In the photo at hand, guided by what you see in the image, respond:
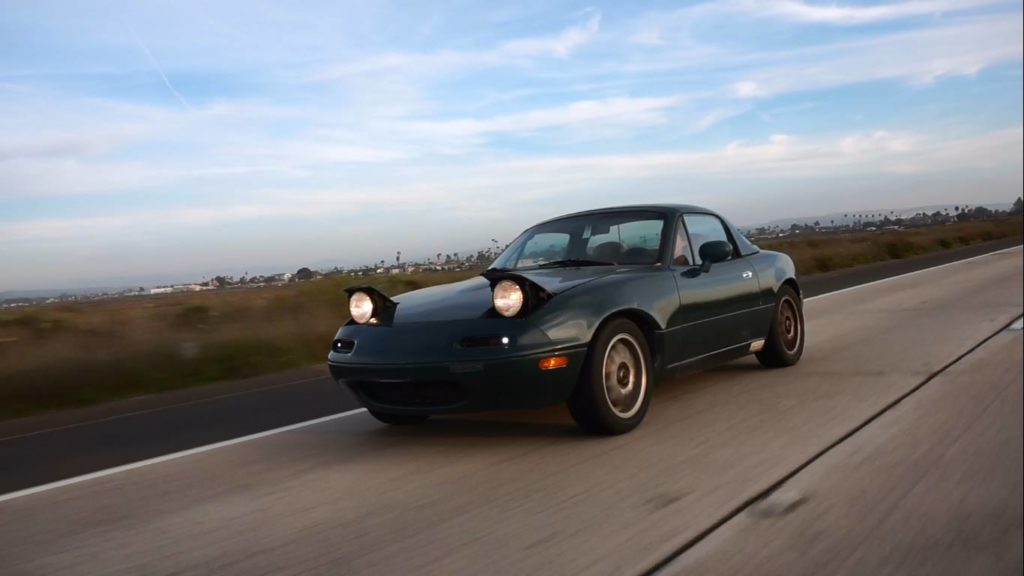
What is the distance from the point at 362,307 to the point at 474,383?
42.5 inches

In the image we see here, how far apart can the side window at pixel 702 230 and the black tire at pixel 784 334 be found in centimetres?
77

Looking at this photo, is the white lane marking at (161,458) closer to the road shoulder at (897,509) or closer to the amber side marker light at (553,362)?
the amber side marker light at (553,362)

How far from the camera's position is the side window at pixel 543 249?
6.77 meters

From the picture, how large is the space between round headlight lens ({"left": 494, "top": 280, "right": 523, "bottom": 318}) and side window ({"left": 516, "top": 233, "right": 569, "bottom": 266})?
4.54ft

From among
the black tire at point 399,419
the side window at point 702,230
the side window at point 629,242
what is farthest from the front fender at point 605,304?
the black tire at point 399,419

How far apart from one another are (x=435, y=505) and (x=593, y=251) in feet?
8.68

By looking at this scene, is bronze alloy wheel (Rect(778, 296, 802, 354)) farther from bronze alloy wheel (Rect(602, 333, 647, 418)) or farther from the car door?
bronze alloy wheel (Rect(602, 333, 647, 418))

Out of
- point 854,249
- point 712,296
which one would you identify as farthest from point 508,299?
point 854,249

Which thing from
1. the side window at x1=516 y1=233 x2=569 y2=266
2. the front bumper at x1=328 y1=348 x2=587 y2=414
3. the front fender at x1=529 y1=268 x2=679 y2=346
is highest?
the side window at x1=516 y1=233 x2=569 y2=266

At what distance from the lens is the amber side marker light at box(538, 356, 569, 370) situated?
523 cm

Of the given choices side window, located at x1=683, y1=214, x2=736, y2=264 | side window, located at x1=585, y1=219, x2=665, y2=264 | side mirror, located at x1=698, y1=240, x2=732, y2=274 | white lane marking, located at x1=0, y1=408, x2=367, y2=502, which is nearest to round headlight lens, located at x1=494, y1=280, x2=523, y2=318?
side window, located at x1=585, y1=219, x2=665, y2=264

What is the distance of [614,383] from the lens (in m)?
5.70

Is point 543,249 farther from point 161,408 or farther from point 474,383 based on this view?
point 161,408

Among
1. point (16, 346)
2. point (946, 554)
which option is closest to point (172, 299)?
point (16, 346)
